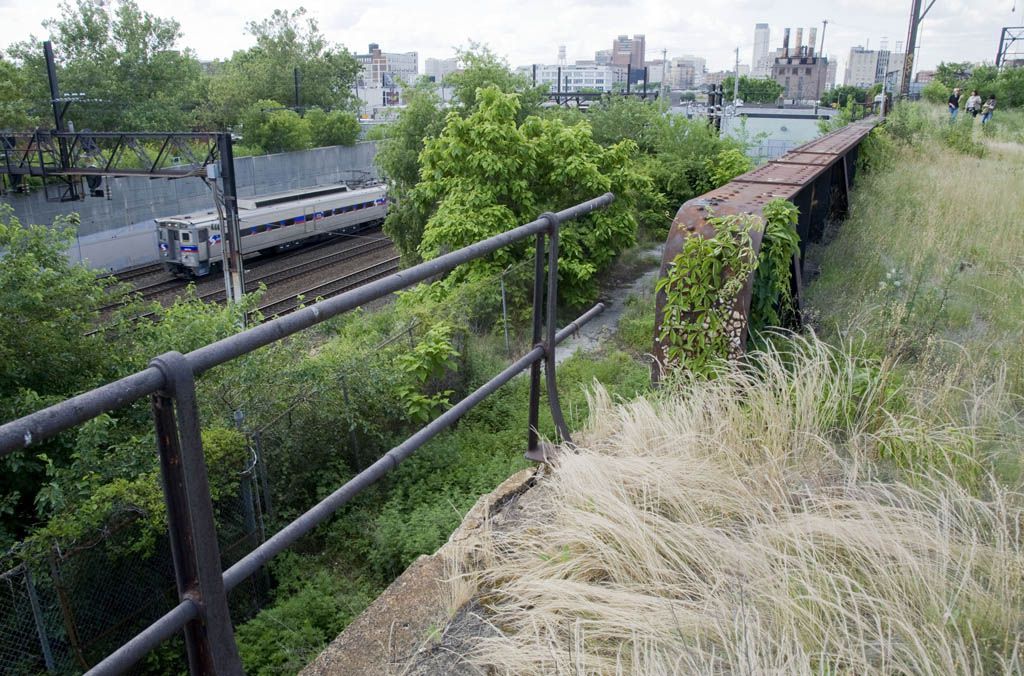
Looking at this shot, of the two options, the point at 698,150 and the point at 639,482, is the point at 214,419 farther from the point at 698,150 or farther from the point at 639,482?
the point at 698,150

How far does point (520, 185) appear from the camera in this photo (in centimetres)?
1330

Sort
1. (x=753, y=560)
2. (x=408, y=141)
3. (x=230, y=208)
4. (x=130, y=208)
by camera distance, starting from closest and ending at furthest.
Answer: (x=753, y=560) → (x=230, y=208) → (x=408, y=141) → (x=130, y=208)

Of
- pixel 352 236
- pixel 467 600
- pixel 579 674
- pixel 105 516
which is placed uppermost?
pixel 579 674

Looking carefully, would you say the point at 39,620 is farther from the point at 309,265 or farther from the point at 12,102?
the point at 12,102

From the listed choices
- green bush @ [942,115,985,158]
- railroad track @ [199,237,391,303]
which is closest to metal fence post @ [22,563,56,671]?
green bush @ [942,115,985,158]

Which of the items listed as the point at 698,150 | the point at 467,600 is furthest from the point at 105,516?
the point at 698,150

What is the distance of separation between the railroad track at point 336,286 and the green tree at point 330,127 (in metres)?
19.7

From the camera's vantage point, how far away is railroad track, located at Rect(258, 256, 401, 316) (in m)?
23.6

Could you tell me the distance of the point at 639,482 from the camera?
2852 millimetres

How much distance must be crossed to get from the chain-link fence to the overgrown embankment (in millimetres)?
4475

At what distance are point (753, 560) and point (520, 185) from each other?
451 inches

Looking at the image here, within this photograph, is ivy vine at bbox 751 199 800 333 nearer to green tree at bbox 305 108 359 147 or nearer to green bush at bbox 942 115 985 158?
green bush at bbox 942 115 985 158

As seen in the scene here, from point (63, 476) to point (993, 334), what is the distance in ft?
26.1

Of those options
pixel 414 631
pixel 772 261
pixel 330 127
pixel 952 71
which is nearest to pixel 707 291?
pixel 772 261
